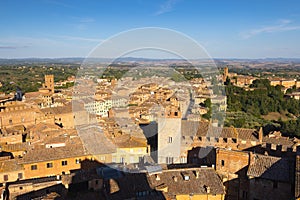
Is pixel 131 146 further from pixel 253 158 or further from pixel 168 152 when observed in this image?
pixel 253 158

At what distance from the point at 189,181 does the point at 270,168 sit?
4332 mm

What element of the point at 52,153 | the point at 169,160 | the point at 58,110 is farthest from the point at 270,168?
the point at 58,110

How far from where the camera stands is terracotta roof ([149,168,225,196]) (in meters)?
15.0

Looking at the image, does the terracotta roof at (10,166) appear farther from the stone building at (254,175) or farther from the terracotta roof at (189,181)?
the stone building at (254,175)

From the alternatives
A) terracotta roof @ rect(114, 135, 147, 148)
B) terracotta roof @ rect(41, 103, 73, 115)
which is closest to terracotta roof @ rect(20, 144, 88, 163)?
terracotta roof @ rect(114, 135, 147, 148)

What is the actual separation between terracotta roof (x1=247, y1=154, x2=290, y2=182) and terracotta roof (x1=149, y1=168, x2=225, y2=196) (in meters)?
1.91

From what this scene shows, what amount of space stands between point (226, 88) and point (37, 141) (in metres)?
40.6

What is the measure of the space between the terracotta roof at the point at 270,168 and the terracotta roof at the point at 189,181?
1.91 metres

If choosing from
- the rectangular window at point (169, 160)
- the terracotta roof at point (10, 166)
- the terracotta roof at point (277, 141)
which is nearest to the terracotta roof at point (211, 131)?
the terracotta roof at point (277, 141)

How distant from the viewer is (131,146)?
21422mm

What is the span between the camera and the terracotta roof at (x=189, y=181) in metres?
15.0

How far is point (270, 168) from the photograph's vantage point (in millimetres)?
15398

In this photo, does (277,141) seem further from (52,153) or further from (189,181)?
(52,153)

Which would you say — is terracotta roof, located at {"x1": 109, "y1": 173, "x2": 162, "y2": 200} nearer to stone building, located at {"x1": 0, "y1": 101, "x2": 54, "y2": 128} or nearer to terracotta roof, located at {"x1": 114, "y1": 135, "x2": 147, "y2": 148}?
terracotta roof, located at {"x1": 114, "y1": 135, "x2": 147, "y2": 148}
